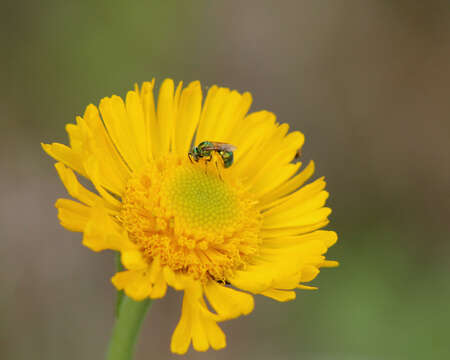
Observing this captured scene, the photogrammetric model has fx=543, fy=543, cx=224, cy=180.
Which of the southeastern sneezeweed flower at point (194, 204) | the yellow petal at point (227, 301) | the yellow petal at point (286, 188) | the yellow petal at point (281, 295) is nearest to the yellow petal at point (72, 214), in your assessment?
the southeastern sneezeweed flower at point (194, 204)

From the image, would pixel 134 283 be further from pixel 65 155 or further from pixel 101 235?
pixel 65 155

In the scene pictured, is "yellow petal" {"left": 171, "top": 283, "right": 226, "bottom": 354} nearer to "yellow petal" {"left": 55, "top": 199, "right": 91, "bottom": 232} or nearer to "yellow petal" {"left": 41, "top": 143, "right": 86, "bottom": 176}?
"yellow petal" {"left": 55, "top": 199, "right": 91, "bottom": 232}

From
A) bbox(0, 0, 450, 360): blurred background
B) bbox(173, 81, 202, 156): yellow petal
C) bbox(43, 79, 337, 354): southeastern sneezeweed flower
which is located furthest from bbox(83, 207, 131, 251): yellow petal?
bbox(0, 0, 450, 360): blurred background

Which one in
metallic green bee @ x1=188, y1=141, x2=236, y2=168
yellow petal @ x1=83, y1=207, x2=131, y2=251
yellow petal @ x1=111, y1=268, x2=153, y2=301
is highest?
metallic green bee @ x1=188, y1=141, x2=236, y2=168

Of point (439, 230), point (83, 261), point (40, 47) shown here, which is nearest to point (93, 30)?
point (40, 47)

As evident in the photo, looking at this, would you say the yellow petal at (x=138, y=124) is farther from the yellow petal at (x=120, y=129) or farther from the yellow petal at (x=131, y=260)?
the yellow petal at (x=131, y=260)

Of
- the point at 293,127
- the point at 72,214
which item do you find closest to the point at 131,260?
the point at 72,214
